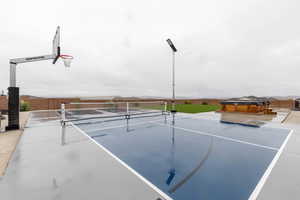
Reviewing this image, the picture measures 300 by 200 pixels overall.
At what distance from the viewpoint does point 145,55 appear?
52.5 feet

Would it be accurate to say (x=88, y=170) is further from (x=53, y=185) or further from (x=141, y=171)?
(x=141, y=171)

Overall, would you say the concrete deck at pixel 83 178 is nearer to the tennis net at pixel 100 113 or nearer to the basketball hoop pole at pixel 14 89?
the basketball hoop pole at pixel 14 89

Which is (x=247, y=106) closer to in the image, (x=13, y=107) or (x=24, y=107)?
(x=13, y=107)

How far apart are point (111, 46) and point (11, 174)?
515 inches

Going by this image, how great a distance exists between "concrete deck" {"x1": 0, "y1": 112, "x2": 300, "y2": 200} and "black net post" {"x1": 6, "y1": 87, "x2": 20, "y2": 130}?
2695 mm

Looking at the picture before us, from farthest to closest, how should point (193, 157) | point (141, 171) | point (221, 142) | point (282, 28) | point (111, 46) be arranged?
point (111, 46) < point (282, 28) < point (221, 142) < point (193, 157) < point (141, 171)

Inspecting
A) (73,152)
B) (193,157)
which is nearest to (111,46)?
(73,152)

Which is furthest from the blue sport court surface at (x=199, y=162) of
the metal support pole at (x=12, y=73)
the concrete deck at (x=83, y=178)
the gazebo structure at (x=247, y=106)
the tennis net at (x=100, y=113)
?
the gazebo structure at (x=247, y=106)

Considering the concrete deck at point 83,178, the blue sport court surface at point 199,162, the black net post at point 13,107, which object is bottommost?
the blue sport court surface at point 199,162

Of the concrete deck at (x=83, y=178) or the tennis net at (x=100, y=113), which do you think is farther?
the tennis net at (x=100, y=113)

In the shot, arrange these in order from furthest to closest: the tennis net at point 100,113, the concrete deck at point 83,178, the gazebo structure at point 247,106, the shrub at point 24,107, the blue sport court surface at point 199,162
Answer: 1. the shrub at point 24,107
2. the gazebo structure at point 247,106
3. the tennis net at point 100,113
4. the blue sport court surface at point 199,162
5. the concrete deck at point 83,178

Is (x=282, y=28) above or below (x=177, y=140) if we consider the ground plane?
above

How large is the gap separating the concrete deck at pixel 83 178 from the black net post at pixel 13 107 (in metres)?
2.69

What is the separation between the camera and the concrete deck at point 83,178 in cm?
159
